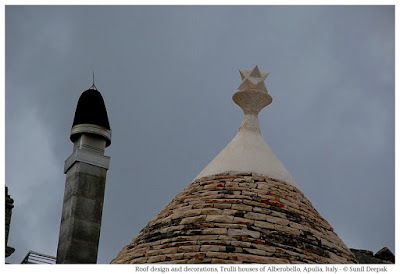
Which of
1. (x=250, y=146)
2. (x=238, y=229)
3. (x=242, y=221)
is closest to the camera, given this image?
(x=238, y=229)

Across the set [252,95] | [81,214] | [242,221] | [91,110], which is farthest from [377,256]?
[91,110]

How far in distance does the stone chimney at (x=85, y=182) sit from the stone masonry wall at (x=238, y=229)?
1377 millimetres

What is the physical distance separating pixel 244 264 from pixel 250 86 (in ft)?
12.2

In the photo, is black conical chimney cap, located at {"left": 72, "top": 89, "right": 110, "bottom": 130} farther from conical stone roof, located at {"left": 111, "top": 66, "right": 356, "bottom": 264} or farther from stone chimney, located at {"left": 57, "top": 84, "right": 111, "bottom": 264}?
conical stone roof, located at {"left": 111, "top": 66, "right": 356, "bottom": 264}

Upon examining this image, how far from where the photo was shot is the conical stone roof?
12359mm

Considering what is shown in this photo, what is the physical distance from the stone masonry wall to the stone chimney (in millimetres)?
1377

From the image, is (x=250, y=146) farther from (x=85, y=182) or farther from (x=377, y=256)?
(x=377, y=256)

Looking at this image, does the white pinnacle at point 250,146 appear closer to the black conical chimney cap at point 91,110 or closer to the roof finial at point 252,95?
the roof finial at point 252,95

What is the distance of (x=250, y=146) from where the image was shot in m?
14.6

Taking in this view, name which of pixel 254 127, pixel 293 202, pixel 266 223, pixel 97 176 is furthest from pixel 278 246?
pixel 97 176

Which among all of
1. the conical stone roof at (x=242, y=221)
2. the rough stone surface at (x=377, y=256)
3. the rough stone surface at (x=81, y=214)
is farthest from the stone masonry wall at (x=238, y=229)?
the rough stone surface at (x=377, y=256)

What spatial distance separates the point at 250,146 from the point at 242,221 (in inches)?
81.3

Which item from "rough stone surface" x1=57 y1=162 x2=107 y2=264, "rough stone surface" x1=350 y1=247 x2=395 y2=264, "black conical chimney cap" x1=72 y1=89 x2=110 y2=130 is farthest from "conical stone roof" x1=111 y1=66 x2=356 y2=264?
"black conical chimney cap" x1=72 y1=89 x2=110 y2=130
